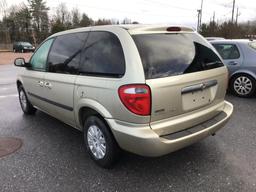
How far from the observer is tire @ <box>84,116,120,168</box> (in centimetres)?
298

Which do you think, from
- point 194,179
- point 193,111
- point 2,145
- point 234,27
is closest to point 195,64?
point 193,111

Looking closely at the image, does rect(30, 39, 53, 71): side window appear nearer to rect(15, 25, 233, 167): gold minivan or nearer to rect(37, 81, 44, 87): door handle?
rect(37, 81, 44, 87): door handle

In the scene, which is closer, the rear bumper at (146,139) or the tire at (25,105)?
the rear bumper at (146,139)

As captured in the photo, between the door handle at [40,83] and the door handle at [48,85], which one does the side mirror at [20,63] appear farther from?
the door handle at [48,85]

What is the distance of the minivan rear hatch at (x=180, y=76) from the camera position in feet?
8.68

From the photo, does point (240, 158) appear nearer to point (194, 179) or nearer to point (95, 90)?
point (194, 179)

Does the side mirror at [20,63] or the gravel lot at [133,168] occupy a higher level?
the side mirror at [20,63]

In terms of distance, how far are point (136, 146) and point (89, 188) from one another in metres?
0.70

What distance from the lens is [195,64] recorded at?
10.00ft

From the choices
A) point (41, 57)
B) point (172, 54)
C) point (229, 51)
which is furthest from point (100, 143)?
point (229, 51)

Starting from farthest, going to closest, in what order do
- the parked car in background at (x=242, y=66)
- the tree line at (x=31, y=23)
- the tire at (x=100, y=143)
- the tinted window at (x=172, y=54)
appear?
the tree line at (x=31, y=23), the parked car in background at (x=242, y=66), the tire at (x=100, y=143), the tinted window at (x=172, y=54)

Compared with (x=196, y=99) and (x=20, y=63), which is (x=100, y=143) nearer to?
(x=196, y=99)

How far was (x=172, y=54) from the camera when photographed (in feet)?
9.56

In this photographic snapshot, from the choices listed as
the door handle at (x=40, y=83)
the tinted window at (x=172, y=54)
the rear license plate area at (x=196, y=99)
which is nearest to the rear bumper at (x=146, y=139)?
the rear license plate area at (x=196, y=99)
